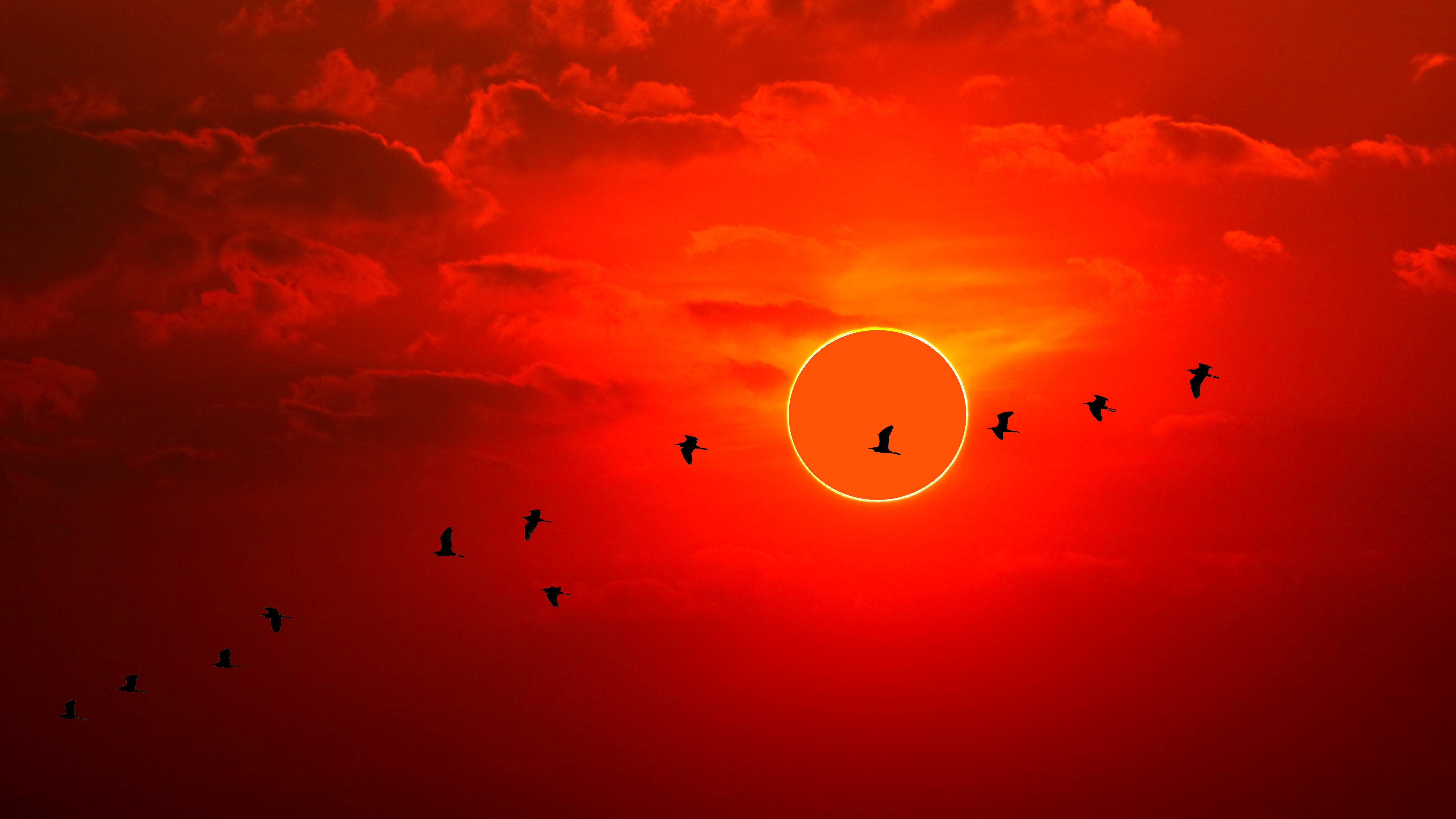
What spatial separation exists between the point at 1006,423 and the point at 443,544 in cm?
4762

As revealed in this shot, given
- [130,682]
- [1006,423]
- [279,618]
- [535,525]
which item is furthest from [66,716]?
[1006,423]

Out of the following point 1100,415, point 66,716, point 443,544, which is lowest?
point 66,716

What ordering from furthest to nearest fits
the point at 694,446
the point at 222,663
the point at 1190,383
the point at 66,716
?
the point at 66,716
the point at 222,663
the point at 694,446
the point at 1190,383

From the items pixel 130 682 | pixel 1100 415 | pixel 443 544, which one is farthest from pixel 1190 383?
pixel 130 682

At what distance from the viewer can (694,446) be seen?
126688 millimetres

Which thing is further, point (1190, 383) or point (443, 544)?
point (443, 544)

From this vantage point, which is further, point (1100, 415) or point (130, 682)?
point (130, 682)

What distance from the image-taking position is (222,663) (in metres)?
137

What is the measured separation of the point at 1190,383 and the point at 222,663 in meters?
86.6

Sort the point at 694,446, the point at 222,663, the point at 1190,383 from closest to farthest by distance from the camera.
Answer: the point at 1190,383, the point at 694,446, the point at 222,663

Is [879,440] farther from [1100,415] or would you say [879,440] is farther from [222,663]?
[222,663]

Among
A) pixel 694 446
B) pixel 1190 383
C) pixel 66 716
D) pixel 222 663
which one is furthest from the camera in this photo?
pixel 66 716

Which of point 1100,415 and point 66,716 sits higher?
point 1100,415

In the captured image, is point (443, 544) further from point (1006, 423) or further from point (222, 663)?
point (1006, 423)
